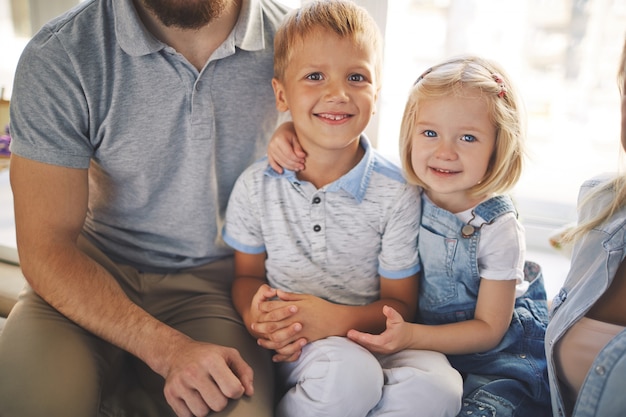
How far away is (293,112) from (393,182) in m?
0.28

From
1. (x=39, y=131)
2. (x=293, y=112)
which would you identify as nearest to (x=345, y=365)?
(x=293, y=112)

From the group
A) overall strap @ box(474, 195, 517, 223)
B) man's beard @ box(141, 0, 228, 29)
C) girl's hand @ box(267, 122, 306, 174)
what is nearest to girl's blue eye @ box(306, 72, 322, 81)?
girl's hand @ box(267, 122, 306, 174)

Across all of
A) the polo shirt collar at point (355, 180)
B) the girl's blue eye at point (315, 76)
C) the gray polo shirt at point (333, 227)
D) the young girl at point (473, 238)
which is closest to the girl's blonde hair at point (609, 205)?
the young girl at point (473, 238)

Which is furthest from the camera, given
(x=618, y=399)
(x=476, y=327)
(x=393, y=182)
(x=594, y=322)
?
(x=393, y=182)

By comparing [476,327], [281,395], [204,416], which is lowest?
[281,395]

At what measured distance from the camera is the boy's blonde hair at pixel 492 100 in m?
1.17

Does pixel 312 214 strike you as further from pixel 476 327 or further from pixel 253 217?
pixel 476 327

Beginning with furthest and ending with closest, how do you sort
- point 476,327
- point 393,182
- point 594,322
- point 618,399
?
point 393,182 < point 476,327 < point 594,322 < point 618,399

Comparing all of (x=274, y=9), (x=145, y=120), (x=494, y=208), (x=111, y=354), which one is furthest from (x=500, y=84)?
(x=111, y=354)

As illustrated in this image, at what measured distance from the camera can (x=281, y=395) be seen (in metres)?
1.29

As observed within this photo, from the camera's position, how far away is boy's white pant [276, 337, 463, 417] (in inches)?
41.9

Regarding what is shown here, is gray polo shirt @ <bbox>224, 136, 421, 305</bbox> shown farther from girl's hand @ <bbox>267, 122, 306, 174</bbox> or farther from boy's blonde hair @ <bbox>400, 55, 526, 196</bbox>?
boy's blonde hair @ <bbox>400, 55, 526, 196</bbox>

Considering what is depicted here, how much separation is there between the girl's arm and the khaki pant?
33 cm

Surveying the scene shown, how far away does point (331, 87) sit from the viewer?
4.02 ft
